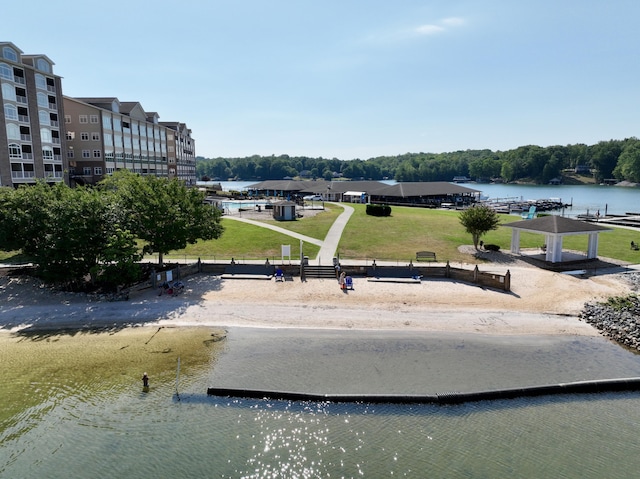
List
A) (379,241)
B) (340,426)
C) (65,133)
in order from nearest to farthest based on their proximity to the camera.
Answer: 1. (340,426)
2. (379,241)
3. (65,133)

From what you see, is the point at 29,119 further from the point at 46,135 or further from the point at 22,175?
the point at 22,175

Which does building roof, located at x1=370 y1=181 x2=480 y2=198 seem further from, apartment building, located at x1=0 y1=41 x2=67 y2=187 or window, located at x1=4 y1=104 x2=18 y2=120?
window, located at x1=4 y1=104 x2=18 y2=120

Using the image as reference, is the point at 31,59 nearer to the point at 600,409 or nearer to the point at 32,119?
the point at 32,119

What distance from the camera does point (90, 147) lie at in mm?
76625

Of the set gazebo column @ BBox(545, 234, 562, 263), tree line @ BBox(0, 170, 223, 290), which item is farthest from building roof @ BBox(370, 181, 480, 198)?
tree line @ BBox(0, 170, 223, 290)

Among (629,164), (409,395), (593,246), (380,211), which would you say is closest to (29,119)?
(380,211)

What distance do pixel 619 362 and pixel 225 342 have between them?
841 inches

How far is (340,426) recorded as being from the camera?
16562mm

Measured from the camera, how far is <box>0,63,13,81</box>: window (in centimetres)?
5547

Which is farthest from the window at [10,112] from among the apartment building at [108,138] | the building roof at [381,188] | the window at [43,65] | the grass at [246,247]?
the building roof at [381,188]

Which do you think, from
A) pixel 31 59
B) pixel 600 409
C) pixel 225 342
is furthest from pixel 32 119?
pixel 600 409

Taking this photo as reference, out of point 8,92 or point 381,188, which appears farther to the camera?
point 381,188

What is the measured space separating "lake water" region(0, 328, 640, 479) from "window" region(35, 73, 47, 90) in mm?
61322

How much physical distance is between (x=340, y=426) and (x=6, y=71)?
66.4m
